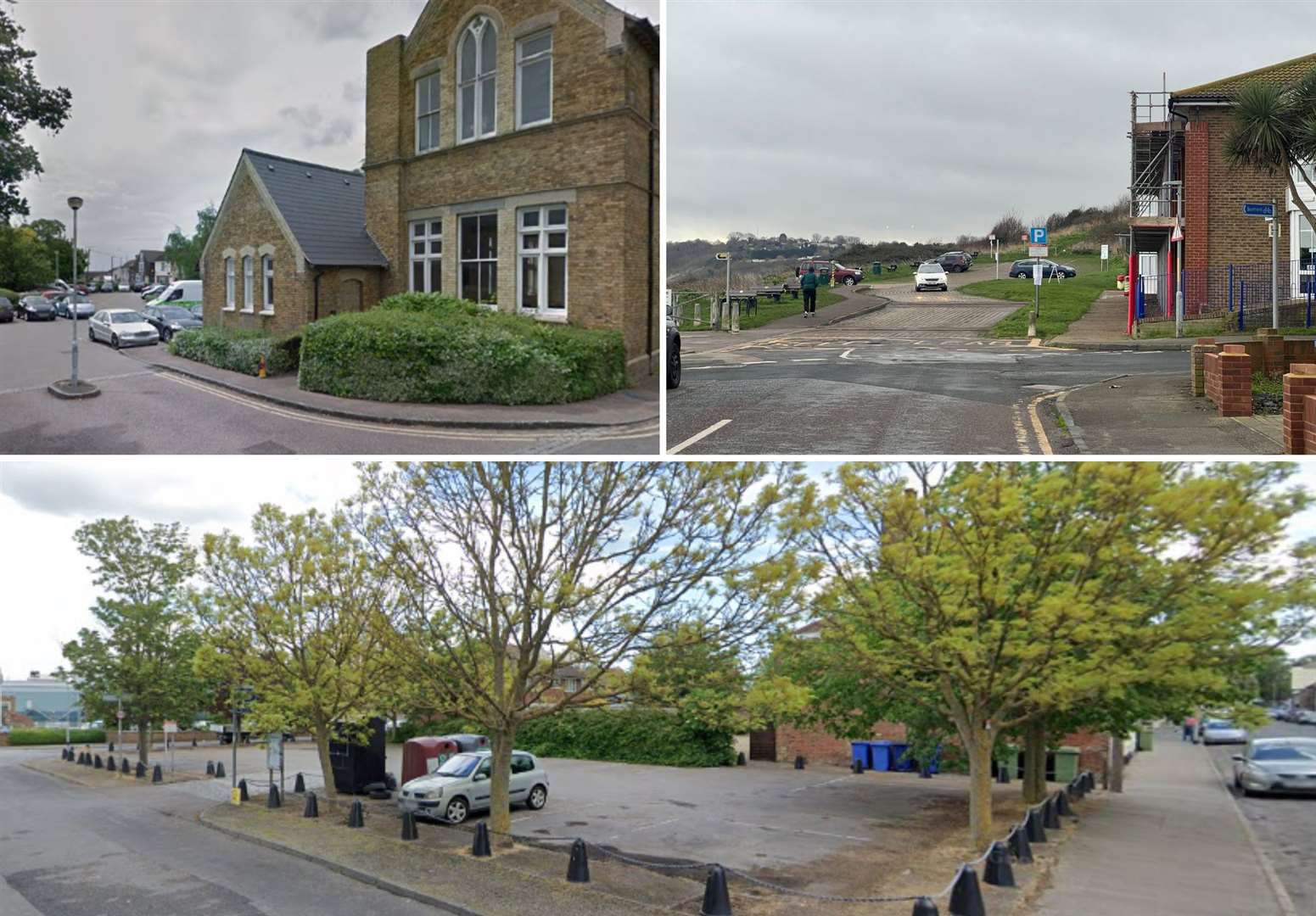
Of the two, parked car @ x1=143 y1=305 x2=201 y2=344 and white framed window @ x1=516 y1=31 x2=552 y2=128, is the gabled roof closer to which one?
white framed window @ x1=516 y1=31 x2=552 y2=128

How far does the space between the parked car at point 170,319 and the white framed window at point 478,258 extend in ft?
25.7

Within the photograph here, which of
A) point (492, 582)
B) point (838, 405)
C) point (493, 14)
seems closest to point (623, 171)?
point (493, 14)

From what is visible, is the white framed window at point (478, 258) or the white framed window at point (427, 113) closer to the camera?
the white framed window at point (478, 258)

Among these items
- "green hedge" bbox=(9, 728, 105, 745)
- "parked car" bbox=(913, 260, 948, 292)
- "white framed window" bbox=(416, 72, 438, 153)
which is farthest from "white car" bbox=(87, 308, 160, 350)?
"parked car" bbox=(913, 260, 948, 292)

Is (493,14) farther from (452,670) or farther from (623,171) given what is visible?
(452,670)

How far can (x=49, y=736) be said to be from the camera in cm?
4641

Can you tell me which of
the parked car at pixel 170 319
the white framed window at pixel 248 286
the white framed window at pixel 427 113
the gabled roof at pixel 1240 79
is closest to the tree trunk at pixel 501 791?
the white framed window at pixel 248 286

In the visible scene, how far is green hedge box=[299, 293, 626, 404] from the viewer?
17.8 metres

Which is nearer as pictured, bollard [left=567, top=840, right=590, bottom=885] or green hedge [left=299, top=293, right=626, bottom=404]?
bollard [left=567, top=840, right=590, bottom=885]

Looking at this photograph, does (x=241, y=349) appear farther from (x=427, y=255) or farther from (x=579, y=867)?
(x=579, y=867)

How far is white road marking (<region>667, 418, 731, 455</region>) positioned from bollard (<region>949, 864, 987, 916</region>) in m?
5.78

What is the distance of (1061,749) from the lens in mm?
25453

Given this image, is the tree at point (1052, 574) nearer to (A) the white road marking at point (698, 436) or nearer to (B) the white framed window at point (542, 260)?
(A) the white road marking at point (698, 436)

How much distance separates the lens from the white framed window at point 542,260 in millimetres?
20500
